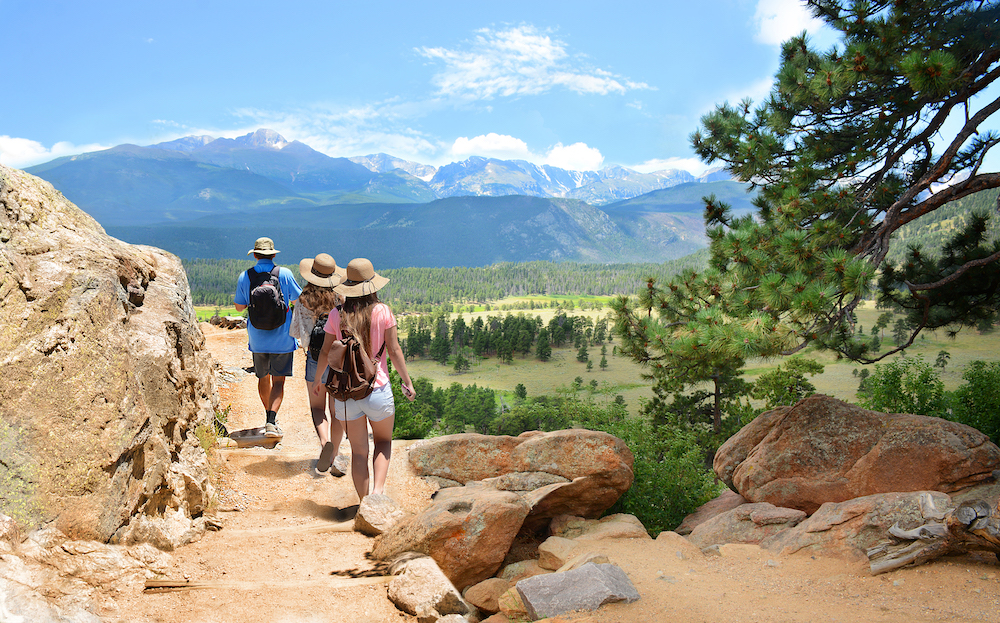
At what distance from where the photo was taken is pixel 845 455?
808 centimetres

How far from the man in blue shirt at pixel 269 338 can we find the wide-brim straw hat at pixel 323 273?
1.15 feet

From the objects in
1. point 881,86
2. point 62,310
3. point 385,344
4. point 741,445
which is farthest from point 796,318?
point 62,310

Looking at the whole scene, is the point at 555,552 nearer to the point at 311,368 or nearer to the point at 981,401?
the point at 311,368

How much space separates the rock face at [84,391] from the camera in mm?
3855

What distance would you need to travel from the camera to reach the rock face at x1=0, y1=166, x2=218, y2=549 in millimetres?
3855

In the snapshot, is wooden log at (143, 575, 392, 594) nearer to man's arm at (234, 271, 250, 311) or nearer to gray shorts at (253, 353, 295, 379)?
gray shorts at (253, 353, 295, 379)

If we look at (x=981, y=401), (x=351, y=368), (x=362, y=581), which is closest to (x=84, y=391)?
(x=351, y=368)

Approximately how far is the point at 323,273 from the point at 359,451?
7.82ft

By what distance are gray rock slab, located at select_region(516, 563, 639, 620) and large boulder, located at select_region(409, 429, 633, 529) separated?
9.41ft

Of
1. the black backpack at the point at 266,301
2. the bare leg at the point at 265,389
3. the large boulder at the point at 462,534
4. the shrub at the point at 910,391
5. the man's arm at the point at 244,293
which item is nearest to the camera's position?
the large boulder at the point at 462,534

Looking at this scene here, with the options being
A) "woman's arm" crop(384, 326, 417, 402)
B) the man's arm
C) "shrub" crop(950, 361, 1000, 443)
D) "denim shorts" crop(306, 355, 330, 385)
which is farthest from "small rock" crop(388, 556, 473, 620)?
"shrub" crop(950, 361, 1000, 443)

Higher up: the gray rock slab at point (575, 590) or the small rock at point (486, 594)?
the gray rock slab at point (575, 590)

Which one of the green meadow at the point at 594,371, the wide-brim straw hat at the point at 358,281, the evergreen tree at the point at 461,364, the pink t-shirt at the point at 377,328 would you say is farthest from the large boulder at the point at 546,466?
the evergreen tree at the point at 461,364

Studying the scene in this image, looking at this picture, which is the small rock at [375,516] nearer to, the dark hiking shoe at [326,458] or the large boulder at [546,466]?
the dark hiking shoe at [326,458]
